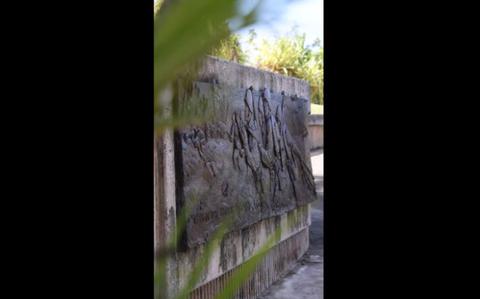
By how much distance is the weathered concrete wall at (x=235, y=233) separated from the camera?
12.0 ft

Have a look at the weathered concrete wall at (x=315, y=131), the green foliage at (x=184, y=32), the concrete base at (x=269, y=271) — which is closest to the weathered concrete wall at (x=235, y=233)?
the concrete base at (x=269, y=271)

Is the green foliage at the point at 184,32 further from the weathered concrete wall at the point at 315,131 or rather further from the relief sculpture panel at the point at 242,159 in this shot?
the weathered concrete wall at the point at 315,131

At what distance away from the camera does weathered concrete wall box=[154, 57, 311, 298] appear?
3646mm

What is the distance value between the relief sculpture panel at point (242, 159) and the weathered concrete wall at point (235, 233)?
0.32 feet

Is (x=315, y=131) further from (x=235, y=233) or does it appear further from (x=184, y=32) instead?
(x=184, y=32)

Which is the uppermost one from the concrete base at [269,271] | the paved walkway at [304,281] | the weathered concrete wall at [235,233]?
the weathered concrete wall at [235,233]

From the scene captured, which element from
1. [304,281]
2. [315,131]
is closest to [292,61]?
[315,131]

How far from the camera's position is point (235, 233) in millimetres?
4574
